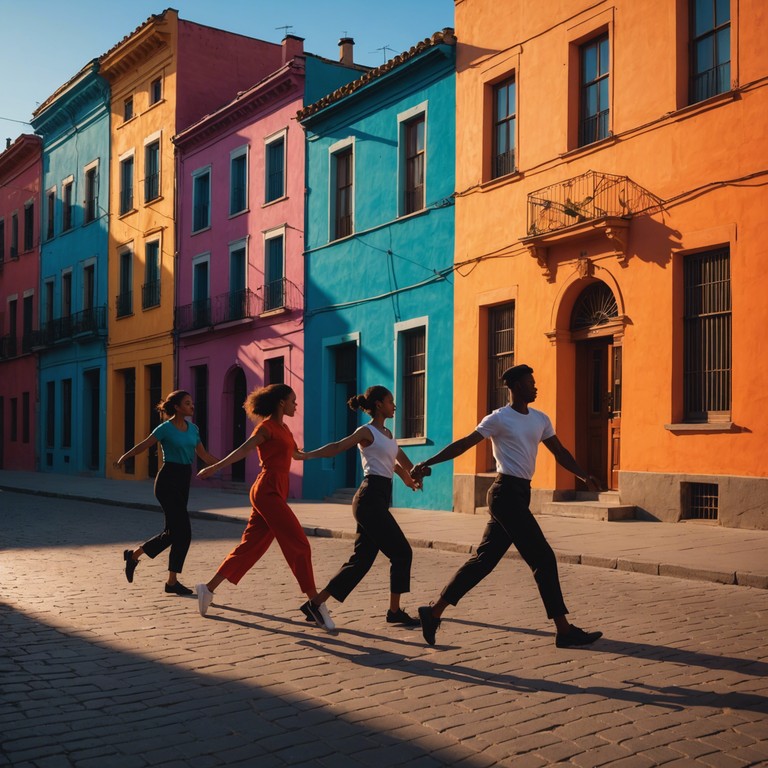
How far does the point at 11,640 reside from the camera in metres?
7.19

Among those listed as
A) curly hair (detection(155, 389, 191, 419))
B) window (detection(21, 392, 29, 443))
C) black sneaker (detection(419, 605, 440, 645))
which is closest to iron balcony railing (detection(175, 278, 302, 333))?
window (detection(21, 392, 29, 443))

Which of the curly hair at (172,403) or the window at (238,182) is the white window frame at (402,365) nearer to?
the window at (238,182)

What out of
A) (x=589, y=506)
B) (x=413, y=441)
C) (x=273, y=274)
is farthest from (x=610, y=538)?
(x=273, y=274)

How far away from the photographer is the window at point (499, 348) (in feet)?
61.8

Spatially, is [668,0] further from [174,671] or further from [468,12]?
[174,671]

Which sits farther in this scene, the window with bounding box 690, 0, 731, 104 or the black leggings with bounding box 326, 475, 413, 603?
the window with bounding box 690, 0, 731, 104

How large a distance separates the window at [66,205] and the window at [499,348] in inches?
950

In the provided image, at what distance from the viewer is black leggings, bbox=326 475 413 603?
7.65m

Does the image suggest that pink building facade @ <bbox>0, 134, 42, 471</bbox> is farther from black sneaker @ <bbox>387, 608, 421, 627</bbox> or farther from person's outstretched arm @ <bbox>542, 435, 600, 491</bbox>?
person's outstretched arm @ <bbox>542, 435, 600, 491</bbox>

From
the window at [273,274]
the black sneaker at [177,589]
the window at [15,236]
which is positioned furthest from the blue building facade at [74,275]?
the black sneaker at [177,589]

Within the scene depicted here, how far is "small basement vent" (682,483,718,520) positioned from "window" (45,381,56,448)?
28846mm

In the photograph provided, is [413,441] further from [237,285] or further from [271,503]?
[271,503]

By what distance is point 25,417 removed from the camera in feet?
138

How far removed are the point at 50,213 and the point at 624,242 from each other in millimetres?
29900
